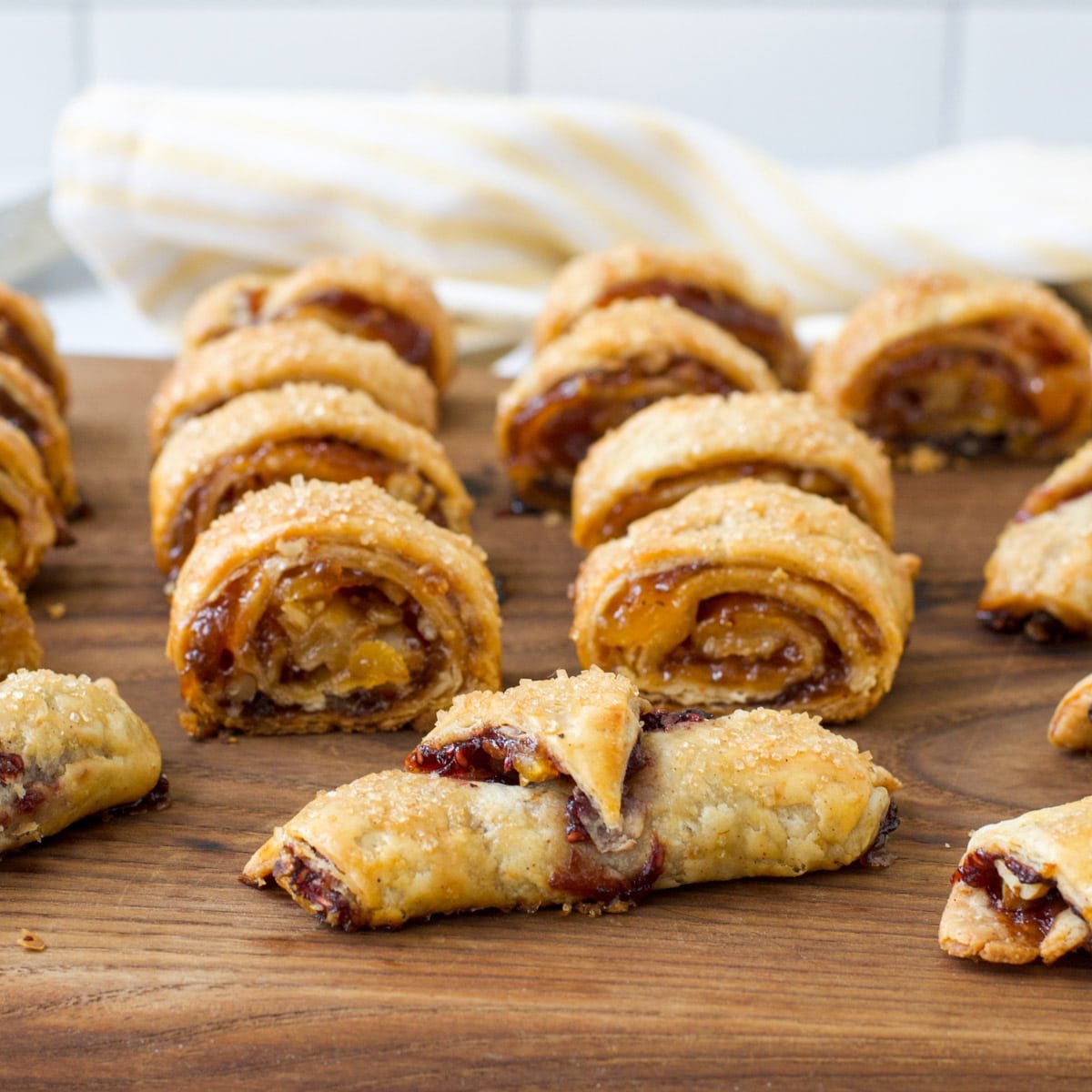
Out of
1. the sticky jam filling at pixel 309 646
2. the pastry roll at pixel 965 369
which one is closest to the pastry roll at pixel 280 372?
the sticky jam filling at pixel 309 646

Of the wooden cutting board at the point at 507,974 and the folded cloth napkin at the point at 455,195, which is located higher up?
the folded cloth napkin at the point at 455,195

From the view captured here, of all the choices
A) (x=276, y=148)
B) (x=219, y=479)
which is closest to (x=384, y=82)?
(x=276, y=148)

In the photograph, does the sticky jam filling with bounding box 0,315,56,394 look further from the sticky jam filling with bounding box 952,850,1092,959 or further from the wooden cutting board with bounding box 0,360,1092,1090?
the sticky jam filling with bounding box 952,850,1092,959

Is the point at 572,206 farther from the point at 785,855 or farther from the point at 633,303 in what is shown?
the point at 785,855

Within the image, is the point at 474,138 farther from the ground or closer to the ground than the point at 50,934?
farther from the ground

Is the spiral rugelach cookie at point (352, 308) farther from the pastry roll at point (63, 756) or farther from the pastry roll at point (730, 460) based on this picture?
the pastry roll at point (63, 756)
